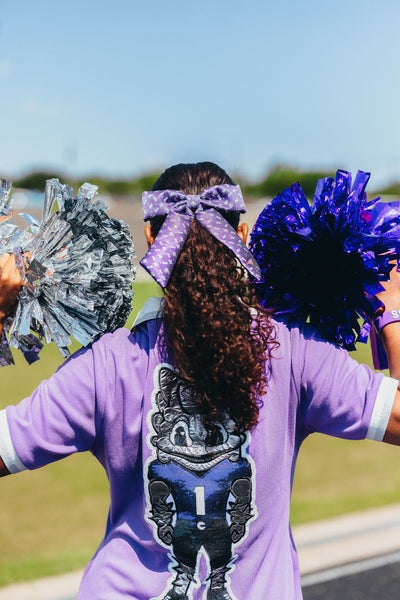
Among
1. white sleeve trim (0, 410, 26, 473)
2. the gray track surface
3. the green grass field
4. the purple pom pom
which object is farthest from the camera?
the green grass field

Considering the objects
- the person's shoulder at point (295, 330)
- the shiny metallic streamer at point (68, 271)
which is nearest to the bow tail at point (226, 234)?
the person's shoulder at point (295, 330)

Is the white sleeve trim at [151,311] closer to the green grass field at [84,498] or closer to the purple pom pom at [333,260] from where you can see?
the purple pom pom at [333,260]

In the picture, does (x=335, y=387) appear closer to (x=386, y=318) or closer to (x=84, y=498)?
(x=386, y=318)

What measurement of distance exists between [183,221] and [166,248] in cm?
8

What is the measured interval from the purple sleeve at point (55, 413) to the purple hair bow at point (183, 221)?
0.26 m

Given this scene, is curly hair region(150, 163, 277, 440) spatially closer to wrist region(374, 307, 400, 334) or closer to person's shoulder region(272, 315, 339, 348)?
person's shoulder region(272, 315, 339, 348)

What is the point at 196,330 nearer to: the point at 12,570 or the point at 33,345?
the point at 33,345

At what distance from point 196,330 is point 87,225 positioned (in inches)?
14.5

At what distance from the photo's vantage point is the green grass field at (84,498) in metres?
3.70

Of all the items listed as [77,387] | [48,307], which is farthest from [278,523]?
[48,307]

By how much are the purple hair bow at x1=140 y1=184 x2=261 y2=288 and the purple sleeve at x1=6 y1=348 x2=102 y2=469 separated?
0.26 meters

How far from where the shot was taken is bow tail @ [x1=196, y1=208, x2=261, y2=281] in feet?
4.50

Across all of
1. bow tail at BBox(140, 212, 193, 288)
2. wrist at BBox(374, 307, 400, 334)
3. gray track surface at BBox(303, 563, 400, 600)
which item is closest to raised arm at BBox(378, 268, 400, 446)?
wrist at BBox(374, 307, 400, 334)

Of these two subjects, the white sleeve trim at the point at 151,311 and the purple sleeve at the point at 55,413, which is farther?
the white sleeve trim at the point at 151,311
